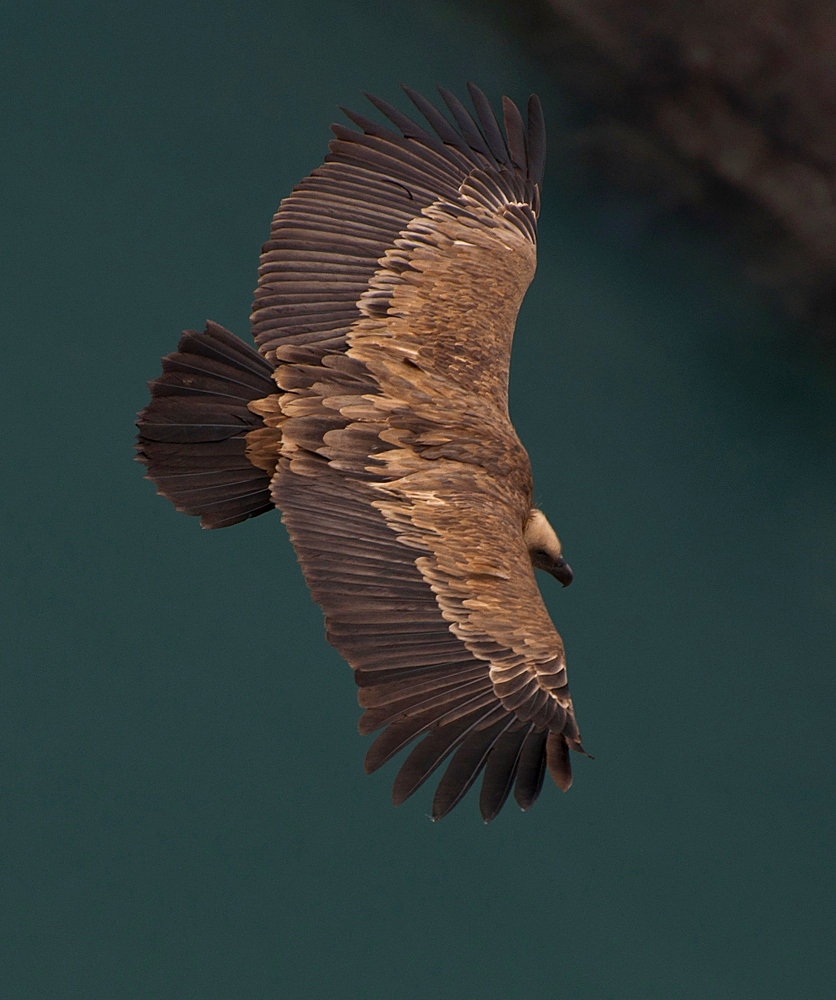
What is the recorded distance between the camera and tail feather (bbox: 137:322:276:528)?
7.28 m

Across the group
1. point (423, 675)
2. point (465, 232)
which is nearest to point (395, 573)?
point (423, 675)

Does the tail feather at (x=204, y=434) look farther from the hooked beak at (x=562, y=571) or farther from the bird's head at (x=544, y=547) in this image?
the hooked beak at (x=562, y=571)

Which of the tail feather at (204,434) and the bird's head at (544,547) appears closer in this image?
the tail feather at (204,434)

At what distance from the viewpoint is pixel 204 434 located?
7293mm

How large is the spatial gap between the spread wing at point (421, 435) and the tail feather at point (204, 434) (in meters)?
0.17

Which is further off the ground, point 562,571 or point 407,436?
point 407,436

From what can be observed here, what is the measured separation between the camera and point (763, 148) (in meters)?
11.8

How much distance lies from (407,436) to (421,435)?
74 millimetres

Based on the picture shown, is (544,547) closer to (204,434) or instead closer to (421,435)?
(421,435)

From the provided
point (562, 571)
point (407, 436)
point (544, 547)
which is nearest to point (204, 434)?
point (407, 436)

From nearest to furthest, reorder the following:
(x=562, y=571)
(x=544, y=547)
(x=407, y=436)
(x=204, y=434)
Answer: (x=407, y=436)
(x=204, y=434)
(x=544, y=547)
(x=562, y=571)

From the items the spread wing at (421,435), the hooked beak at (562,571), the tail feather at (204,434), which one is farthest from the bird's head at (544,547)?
the tail feather at (204,434)

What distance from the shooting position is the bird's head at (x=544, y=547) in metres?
7.71

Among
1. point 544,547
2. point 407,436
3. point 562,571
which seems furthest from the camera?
point 562,571
